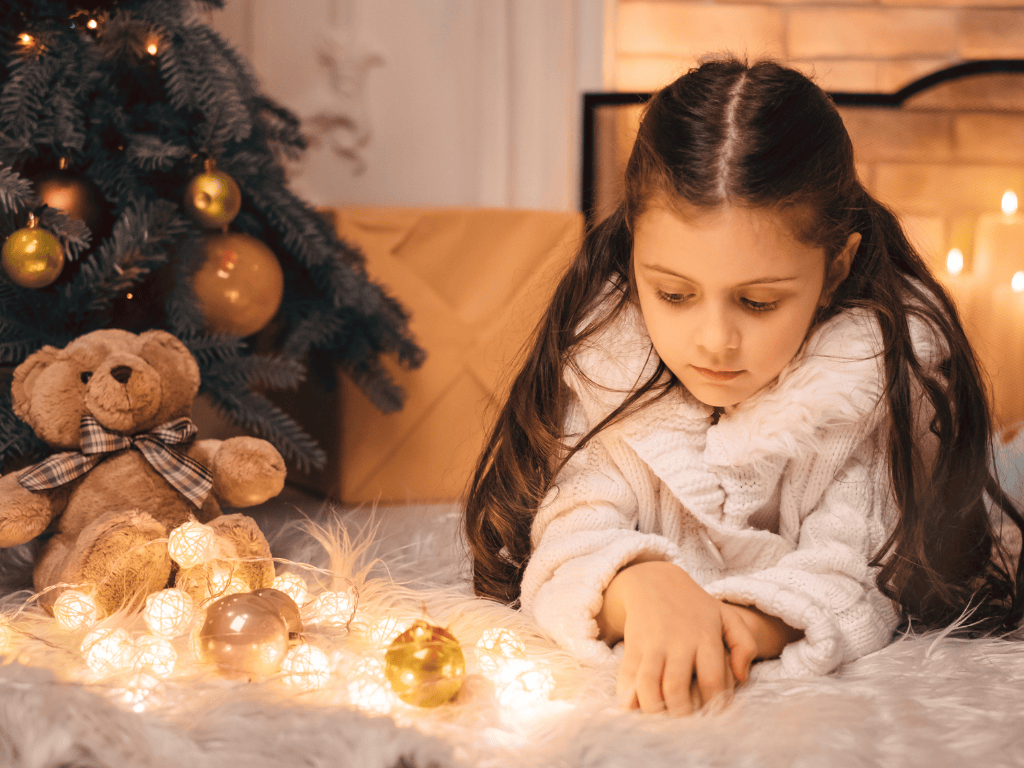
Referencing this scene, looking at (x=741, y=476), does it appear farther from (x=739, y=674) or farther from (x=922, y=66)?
(x=922, y=66)

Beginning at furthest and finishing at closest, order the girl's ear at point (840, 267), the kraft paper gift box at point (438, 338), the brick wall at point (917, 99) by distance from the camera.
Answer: the brick wall at point (917, 99) < the kraft paper gift box at point (438, 338) < the girl's ear at point (840, 267)

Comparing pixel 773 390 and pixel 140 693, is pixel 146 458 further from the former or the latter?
pixel 773 390

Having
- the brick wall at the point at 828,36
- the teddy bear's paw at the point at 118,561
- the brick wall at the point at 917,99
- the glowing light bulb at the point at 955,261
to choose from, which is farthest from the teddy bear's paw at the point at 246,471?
the glowing light bulb at the point at 955,261

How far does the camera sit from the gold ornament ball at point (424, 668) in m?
0.59

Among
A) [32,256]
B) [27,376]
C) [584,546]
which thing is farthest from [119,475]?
[584,546]

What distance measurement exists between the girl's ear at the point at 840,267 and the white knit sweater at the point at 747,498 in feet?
0.10

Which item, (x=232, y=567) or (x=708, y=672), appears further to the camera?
(x=232, y=567)

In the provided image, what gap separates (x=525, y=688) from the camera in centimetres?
63

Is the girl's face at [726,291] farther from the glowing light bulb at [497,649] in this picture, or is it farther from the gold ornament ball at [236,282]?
the gold ornament ball at [236,282]

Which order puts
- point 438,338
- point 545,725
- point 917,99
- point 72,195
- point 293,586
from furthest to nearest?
point 917,99
point 438,338
point 72,195
point 293,586
point 545,725

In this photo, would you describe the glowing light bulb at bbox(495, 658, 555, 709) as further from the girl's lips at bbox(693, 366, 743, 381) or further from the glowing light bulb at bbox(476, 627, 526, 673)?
the girl's lips at bbox(693, 366, 743, 381)

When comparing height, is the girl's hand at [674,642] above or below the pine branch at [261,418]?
below

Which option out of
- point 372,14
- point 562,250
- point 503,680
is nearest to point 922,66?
point 562,250

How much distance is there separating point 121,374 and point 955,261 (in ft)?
4.67
